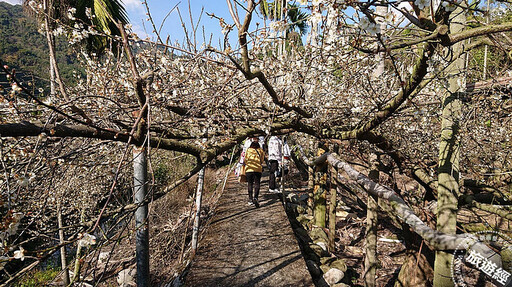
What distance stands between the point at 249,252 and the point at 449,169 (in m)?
2.80

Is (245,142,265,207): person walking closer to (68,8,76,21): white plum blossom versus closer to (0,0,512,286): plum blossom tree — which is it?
(0,0,512,286): plum blossom tree

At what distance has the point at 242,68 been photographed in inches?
64.5

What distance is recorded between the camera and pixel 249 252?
4.07 m

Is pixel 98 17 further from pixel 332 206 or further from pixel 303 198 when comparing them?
pixel 303 198

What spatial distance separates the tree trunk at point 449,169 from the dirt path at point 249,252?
140 centimetres

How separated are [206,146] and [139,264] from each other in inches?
59.3

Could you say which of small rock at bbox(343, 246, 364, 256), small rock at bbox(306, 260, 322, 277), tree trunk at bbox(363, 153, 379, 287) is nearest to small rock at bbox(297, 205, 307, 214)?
small rock at bbox(343, 246, 364, 256)

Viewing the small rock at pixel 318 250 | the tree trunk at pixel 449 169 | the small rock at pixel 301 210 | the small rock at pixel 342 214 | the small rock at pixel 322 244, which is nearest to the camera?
the tree trunk at pixel 449 169

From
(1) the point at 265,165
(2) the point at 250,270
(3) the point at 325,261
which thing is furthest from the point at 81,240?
(1) the point at 265,165

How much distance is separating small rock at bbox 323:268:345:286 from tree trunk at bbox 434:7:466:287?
65.8 inches

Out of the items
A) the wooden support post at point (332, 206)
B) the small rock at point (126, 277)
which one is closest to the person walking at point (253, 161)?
the wooden support post at point (332, 206)

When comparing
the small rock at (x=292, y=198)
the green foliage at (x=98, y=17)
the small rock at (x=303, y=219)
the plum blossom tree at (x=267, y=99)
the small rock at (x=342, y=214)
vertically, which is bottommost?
the small rock at (x=303, y=219)

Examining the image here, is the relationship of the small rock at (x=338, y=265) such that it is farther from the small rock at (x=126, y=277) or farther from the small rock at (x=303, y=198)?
the small rock at (x=303, y=198)

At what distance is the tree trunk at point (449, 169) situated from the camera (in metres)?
2.46
